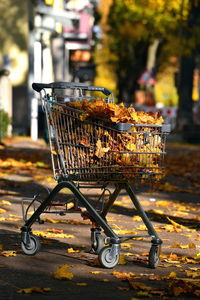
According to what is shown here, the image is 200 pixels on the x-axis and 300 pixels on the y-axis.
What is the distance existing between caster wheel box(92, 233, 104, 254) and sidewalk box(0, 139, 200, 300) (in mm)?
57

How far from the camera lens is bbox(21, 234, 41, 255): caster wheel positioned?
6.83m

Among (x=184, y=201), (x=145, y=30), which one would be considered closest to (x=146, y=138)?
(x=184, y=201)

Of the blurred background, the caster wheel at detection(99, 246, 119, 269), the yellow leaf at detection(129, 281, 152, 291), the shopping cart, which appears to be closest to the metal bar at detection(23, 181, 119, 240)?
the shopping cart

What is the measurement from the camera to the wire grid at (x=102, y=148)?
6.54 metres

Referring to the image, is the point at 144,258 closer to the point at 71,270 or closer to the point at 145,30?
the point at 71,270

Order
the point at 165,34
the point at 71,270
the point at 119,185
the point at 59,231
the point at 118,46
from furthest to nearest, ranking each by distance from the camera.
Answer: the point at 118,46 < the point at 165,34 < the point at 59,231 < the point at 119,185 < the point at 71,270

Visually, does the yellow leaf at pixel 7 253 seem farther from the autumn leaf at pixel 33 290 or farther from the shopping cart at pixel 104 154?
the autumn leaf at pixel 33 290

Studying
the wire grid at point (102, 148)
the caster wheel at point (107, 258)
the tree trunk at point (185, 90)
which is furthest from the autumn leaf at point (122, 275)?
the tree trunk at point (185, 90)

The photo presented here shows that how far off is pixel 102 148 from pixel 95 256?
96cm

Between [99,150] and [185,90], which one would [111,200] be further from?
[185,90]

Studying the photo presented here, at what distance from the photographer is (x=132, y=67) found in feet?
215

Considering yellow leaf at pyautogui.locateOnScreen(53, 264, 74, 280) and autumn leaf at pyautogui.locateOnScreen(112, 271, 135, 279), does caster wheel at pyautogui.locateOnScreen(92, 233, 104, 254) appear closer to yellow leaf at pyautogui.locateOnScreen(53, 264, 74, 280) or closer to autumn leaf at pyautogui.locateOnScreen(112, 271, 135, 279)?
autumn leaf at pyautogui.locateOnScreen(112, 271, 135, 279)

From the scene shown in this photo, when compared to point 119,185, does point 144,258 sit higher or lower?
lower

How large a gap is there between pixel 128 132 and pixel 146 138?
0.21 meters
